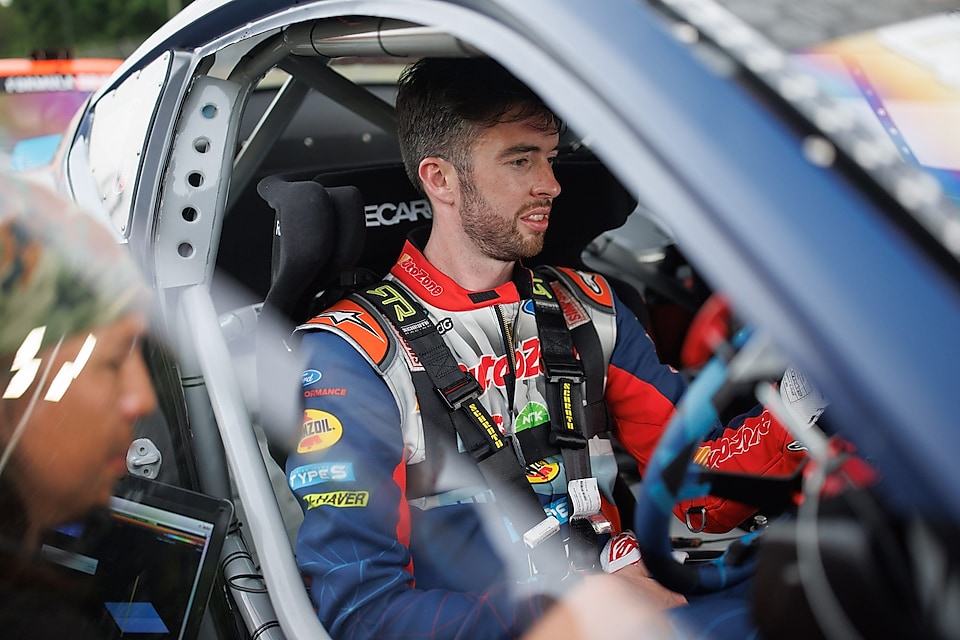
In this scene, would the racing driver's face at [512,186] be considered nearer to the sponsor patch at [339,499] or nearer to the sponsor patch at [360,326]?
the sponsor patch at [360,326]

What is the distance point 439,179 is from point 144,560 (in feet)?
2.78

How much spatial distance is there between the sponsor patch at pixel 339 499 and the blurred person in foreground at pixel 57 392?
29 centimetres

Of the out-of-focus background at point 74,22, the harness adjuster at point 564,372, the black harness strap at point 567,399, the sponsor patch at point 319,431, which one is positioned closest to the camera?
the sponsor patch at point 319,431

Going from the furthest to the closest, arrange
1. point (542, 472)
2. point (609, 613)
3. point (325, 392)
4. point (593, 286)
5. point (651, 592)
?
1. point (593, 286)
2. point (542, 472)
3. point (325, 392)
4. point (651, 592)
5. point (609, 613)

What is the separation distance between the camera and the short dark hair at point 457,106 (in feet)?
5.02

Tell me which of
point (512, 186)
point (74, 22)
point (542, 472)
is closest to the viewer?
point (542, 472)

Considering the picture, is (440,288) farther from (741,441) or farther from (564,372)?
(741,441)

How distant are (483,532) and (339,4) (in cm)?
81

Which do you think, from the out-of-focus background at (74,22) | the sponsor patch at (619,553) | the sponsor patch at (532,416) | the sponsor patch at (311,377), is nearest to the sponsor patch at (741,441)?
the sponsor patch at (619,553)

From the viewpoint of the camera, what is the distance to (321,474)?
4.17ft

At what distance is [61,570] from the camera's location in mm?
1173

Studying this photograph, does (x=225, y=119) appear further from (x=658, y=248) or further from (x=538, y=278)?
(x=658, y=248)

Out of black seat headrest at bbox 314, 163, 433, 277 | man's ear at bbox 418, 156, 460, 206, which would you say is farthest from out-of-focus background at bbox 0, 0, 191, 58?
man's ear at bbox 418, 156, 460, 206

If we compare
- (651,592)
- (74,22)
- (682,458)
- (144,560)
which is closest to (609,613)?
(651,592)
